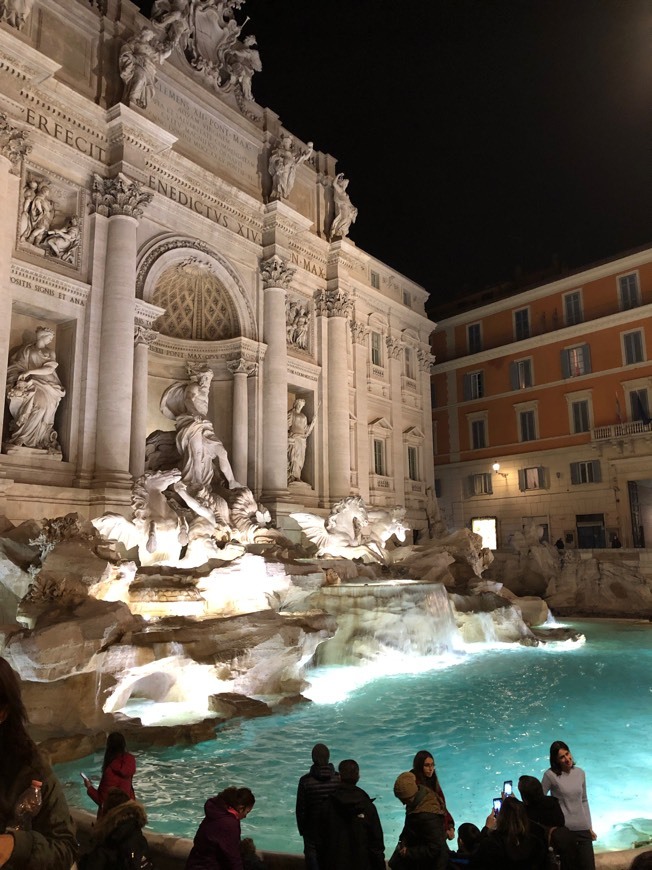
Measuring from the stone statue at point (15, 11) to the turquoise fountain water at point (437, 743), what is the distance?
13.1m

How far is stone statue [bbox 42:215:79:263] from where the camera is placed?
1320cm

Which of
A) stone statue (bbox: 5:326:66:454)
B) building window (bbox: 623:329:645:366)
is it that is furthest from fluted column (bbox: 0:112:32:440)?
building window (bbox: 623:329:645:366)

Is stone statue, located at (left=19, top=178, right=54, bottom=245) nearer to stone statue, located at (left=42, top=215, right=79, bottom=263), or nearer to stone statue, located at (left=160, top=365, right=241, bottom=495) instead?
stone statue, located at (left=42, top=215, right=79, bottom=263)

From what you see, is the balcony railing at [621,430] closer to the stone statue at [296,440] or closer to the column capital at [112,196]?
the stone statue at [296,440]

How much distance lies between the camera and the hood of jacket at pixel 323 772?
11.7ft

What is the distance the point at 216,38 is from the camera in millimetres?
17609

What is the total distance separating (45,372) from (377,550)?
26.1ft

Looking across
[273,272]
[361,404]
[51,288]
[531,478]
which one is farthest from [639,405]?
[51,288]

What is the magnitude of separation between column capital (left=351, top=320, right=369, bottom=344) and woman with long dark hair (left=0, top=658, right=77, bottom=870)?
20560 mm

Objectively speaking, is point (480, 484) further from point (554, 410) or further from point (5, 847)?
point (5, 847)

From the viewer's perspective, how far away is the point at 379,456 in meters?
23.0

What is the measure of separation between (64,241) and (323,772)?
12472mm

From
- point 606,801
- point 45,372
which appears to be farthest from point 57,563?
point 606,801

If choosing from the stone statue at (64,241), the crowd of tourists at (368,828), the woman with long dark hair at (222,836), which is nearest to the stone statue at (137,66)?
the stone statue at (64,241)
